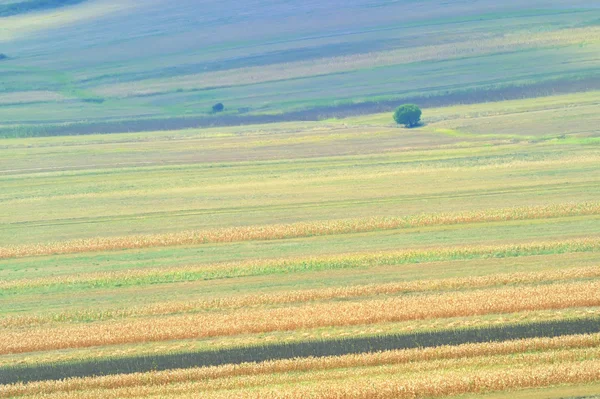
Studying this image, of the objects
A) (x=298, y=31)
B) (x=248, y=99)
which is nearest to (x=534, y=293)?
(x=248, y=99)

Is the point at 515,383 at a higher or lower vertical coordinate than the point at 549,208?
higher

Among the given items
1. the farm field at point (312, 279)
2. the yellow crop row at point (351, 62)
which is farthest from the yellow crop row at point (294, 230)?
the yellow crop row at point (351, 62)

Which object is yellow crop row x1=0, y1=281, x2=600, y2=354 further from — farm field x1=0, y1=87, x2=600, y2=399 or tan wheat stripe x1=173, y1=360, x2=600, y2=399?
tan wheat stripe x1=173, y1=360, x2=600, y2=399

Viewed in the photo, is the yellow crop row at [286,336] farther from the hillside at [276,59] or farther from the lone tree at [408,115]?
the hillside at [276,59]

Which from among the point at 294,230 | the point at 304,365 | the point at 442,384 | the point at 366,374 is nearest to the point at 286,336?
the point at 304,365

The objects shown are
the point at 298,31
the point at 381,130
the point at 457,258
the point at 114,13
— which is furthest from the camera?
the point at 114,13

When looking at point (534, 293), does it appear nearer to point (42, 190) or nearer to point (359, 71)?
point (42, 190)

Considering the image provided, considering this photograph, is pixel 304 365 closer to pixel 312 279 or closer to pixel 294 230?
pixel 312 279
